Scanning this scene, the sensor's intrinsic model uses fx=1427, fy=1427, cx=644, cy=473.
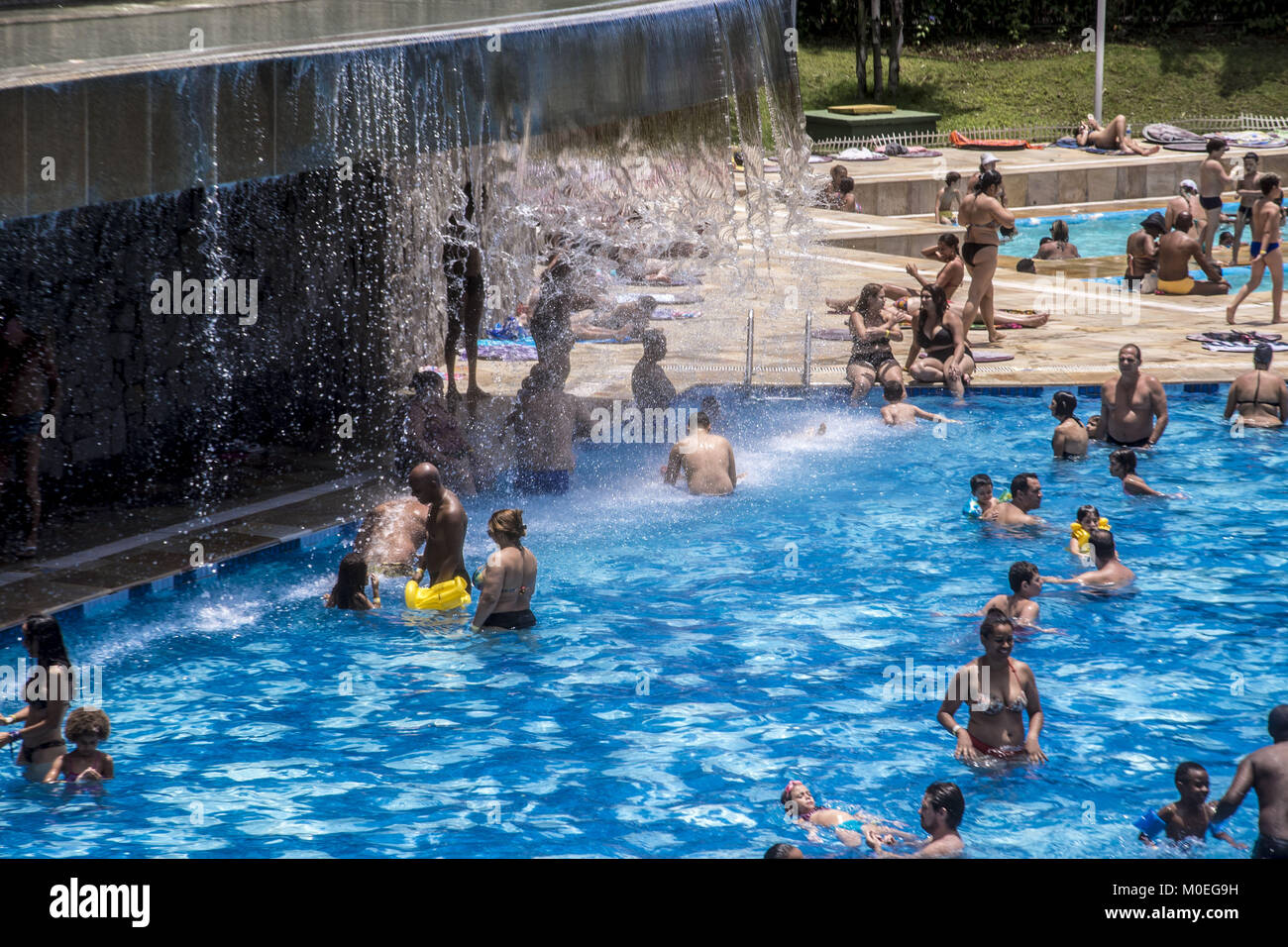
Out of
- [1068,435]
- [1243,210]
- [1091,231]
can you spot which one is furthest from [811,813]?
[1091,231]

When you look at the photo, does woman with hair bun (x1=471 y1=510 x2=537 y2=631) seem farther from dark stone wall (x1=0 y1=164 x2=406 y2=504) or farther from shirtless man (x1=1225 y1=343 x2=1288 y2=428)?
shirtless man (x1=1225 y1=343 x2=1288 y2=428)

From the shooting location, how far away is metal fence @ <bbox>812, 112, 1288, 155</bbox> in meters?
29.2

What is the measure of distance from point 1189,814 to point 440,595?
4810 millimetres

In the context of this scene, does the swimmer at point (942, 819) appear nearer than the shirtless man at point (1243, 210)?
Yes

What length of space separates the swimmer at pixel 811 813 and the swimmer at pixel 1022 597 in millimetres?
2381

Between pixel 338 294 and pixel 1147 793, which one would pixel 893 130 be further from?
pixel 1147 793

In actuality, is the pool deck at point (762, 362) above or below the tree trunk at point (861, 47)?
below

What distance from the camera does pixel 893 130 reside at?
30.5m

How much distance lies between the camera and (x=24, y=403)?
9.27m

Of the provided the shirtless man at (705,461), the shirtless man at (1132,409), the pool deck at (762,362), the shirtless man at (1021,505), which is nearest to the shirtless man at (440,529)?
the pool deck at (762,362)

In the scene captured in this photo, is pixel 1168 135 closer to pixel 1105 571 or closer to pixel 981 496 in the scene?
pixel 981 496

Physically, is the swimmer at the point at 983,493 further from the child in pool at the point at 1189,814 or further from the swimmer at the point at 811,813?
the child in pool at the point at 1189,814

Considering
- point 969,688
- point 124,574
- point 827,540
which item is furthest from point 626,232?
point 969,688

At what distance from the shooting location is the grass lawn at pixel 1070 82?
3431cm
